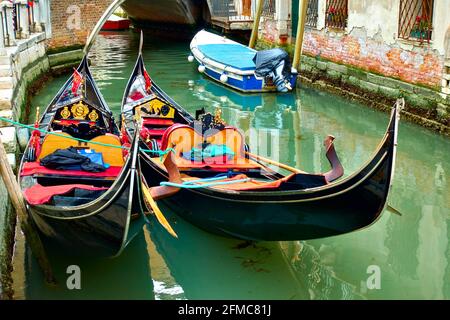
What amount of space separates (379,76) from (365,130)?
75 centimetres

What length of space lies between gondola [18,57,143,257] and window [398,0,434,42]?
2.58m

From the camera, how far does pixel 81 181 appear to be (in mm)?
3088

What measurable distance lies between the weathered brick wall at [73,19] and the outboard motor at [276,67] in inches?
96.8

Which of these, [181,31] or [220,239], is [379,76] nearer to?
[220,239]

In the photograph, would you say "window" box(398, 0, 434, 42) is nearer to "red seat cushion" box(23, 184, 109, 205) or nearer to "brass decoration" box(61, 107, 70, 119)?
"brass decoration" box(61, 107, 70, 119)

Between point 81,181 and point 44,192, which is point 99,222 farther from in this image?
point 81,181

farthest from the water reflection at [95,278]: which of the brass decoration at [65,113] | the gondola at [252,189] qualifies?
the brass decoration at [65,113]

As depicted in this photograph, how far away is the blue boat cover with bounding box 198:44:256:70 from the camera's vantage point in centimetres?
695

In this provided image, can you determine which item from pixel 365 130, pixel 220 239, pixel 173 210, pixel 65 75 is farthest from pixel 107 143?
pixel 65 75

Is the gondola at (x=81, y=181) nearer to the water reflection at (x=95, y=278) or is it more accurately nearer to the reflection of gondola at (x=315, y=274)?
the water reflection at (x=95, y=278)

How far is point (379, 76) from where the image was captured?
229 inches

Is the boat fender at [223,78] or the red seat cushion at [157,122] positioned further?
the boat fender at [223,78]

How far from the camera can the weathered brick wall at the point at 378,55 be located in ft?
16.6

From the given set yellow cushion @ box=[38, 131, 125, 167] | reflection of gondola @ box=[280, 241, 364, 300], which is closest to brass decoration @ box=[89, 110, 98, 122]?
yellow cushion @ box=[38, 131, 125, 167]
